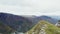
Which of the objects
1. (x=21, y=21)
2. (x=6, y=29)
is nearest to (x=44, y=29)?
(x=21, y=21)

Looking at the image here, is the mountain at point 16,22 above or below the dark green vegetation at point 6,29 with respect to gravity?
above

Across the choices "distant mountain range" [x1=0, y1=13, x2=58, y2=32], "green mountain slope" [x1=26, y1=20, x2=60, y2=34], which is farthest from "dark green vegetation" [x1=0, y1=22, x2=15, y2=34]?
"green mountain slope" [x1=26, y1=20, x2=60, y2=34]

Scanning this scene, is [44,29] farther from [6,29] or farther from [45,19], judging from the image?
[6,29]

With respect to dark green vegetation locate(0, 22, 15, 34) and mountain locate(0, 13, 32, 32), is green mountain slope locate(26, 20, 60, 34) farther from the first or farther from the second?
dark green vegetation locate(0, 22, 15, 34)

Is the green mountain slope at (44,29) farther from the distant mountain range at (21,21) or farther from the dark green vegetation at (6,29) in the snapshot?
the dark green vegetation at (6,29)

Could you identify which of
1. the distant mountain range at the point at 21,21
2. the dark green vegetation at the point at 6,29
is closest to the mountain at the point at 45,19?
the distant mountain range at the point at 21,21
